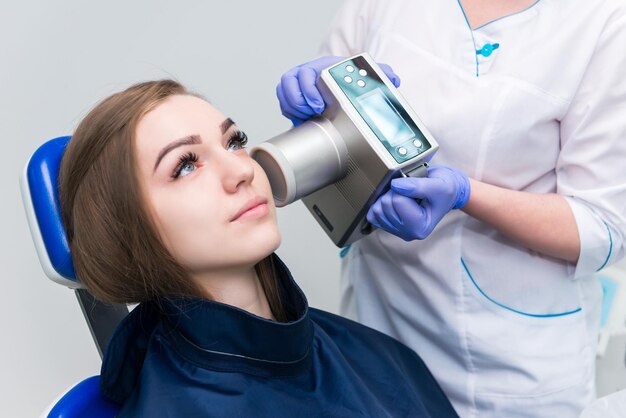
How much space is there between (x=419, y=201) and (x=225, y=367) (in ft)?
1.29

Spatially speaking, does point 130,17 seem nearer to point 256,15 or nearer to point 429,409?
point 256,15

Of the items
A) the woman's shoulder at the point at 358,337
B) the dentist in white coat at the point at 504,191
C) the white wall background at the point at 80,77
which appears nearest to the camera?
the dentist in white coat at the point at 504,191

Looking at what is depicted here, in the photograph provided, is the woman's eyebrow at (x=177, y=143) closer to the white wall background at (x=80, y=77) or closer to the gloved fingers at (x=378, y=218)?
the gloved fingers at (x=378, y=218)

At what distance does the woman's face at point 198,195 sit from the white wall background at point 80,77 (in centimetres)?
62

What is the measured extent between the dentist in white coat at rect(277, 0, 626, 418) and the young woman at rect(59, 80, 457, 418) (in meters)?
0.20

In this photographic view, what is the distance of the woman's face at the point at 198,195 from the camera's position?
46.1 inches

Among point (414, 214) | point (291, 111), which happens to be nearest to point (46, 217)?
point (291, 111)

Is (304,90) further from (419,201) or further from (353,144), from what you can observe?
(419,201)

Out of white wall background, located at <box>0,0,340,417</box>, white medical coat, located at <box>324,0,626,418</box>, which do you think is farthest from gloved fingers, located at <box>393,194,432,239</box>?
white wall background, located at <box>0,0,340,417</box>

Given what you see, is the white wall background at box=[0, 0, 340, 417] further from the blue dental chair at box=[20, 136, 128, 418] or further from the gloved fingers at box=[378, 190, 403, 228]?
the gloved fingers at box=[378, 190, 403, 228]

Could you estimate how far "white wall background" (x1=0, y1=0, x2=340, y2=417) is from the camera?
6.07 ft

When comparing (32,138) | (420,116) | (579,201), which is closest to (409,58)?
(420,116)

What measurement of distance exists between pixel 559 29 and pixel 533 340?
53 centimetres

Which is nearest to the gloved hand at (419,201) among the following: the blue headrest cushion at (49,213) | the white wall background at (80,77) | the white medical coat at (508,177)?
the white medical coat at (508,177)
